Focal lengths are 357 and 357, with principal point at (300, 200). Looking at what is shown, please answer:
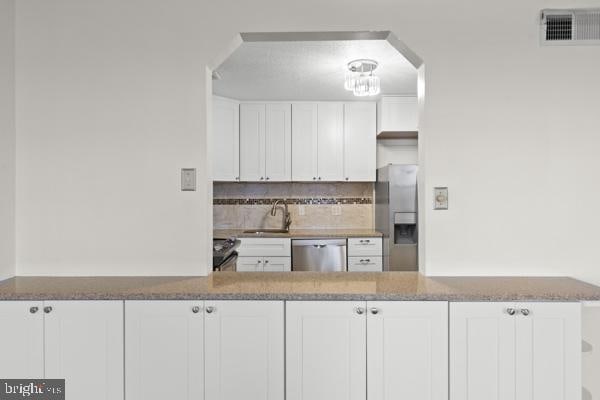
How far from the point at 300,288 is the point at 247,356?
37cm

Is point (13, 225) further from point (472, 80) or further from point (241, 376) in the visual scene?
point (472, 80)

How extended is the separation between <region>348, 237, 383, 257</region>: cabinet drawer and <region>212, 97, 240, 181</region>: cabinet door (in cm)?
154

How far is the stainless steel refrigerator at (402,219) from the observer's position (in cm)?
364

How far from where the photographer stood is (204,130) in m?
1.88

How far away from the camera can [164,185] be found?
1889mm

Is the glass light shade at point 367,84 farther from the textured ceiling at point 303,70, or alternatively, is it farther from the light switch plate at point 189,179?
the light switch plate at point 189,179

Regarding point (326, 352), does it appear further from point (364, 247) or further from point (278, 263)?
point (364, 247)

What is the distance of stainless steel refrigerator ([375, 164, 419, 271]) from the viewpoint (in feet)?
12.0

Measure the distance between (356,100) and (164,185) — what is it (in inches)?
113

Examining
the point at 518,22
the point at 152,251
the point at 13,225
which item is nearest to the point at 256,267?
the point at 152,251

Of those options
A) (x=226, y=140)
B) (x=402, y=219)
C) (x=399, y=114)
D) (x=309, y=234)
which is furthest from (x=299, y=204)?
(x=399, y=114)

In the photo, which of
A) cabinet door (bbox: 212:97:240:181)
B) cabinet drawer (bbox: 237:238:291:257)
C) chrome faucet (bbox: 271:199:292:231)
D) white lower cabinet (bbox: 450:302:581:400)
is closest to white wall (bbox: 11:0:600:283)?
white lower cabinet (bbox: 450:302:581:400)

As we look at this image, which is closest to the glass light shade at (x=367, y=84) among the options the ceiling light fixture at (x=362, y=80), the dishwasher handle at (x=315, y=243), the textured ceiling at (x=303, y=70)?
the ceiling light fixture at (x=362, y=80)

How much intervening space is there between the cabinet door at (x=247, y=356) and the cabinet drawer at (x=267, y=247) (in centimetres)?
232
